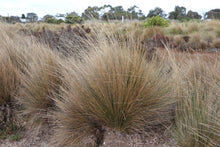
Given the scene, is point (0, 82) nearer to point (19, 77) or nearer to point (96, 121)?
point (19, 77)

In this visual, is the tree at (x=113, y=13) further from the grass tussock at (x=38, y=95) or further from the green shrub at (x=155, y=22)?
the green shrub at (x=155, y=22)

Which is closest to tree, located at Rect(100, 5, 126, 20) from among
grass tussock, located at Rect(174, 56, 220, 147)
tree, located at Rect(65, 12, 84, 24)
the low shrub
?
tree, located at Rect(65, 12, 84, 24)

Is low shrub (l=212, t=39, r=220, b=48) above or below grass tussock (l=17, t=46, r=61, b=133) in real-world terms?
above

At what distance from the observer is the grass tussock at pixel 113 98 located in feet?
7.42

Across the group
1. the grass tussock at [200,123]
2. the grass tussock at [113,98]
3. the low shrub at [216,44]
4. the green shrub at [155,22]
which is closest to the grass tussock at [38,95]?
the grass tussock at [113,98]

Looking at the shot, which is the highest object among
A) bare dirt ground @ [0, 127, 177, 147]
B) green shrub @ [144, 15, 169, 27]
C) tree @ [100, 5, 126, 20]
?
green shrub @ [144, 15, 169, 27]

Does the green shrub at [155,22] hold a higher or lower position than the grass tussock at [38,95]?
higher

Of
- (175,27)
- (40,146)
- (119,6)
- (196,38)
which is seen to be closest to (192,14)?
(175,27)

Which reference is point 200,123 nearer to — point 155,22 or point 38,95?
point 38,95

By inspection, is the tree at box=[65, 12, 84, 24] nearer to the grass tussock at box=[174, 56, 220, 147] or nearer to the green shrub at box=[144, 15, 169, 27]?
the grass tussock at box=[174, 56, 220, 147]

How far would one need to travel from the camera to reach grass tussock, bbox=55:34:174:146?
2.26 m

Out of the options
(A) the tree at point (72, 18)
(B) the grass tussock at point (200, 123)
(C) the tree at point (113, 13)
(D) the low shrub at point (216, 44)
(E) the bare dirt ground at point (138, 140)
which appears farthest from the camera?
(D) the low shrub at point (216, 44)

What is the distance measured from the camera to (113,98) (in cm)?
227

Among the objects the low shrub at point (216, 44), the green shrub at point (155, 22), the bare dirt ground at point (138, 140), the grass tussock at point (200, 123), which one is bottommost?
the bare dirt ground at point (138, 140)
